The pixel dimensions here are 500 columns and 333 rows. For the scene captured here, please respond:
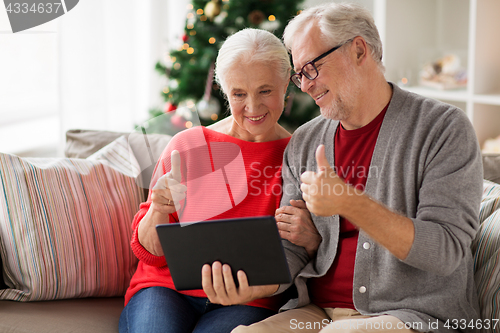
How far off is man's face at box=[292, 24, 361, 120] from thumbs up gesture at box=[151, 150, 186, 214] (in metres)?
0.43

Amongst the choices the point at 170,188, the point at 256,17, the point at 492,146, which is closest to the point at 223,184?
the point at 170,188

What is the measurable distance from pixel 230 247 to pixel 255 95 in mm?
518

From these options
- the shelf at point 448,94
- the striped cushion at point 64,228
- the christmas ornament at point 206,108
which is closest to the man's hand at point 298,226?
the striped cushion at point 64,228

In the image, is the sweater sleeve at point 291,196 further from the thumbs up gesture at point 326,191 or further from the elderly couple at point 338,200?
the thumbs up gesture at point 326,191

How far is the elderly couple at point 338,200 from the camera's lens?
3.40ft

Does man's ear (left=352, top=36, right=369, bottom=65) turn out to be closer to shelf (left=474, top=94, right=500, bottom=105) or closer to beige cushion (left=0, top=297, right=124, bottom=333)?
beige cushion (left=0, top=297, right=124, bottom=333)

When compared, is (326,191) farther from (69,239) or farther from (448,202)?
(69,239)

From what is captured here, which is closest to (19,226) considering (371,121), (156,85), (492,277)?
(371,121)

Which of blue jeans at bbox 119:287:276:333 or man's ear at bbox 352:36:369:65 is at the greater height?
man's ear at bbox 352:36:369:65

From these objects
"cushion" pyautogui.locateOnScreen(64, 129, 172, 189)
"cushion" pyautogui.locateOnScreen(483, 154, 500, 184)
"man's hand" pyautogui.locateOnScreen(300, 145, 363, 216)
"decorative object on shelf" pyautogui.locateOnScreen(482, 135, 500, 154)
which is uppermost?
"man's hand" pyautogui.locateOnScreen(300, 145, 363, 216)

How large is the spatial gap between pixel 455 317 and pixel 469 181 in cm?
33

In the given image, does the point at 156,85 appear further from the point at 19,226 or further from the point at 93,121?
the point at 19,226

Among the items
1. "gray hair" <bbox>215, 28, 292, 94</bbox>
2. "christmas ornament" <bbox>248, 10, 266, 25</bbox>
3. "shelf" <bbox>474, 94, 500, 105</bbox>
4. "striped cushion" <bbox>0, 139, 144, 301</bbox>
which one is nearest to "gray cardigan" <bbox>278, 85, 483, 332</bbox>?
"gray hair" <bbox>215, 28, 292, 94</bbox>

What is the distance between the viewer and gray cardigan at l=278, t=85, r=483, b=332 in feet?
3.39
